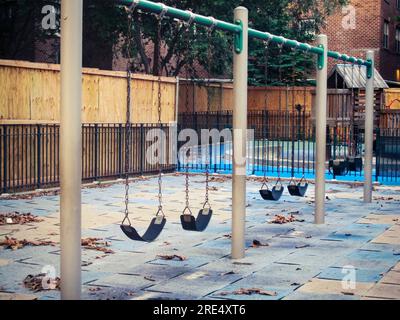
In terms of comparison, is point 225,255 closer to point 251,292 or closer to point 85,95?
point 251,292

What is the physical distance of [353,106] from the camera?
21.3 meters

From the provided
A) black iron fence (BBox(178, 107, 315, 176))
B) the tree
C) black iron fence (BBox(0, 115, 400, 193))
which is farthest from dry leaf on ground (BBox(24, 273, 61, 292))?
the tree

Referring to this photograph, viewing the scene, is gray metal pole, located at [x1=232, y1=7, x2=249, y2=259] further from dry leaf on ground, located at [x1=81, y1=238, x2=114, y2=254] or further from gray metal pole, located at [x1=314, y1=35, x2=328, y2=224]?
gray metal pole, located at [x1=314, y1=35, x2=328, y2=224]

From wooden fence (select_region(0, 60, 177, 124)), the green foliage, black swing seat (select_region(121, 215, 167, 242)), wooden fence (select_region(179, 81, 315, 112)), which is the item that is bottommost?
black swing seat (select_region(121, 215, 167, 242))

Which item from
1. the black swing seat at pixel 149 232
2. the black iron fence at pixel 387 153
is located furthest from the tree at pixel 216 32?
the black swing seat at pixel 149 232

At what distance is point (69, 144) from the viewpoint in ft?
19.7

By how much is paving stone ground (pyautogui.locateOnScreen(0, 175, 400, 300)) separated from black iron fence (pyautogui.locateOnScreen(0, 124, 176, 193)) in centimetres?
123

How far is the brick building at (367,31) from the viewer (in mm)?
39000

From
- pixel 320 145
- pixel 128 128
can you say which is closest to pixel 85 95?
pixel 320 145

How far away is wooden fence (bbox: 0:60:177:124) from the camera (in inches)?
593

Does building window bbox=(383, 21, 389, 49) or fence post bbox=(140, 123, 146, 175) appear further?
building window bbox=(383, 21, 389, 49)

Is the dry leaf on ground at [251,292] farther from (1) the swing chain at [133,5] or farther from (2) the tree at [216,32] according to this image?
(2) the tree at [216,32]
